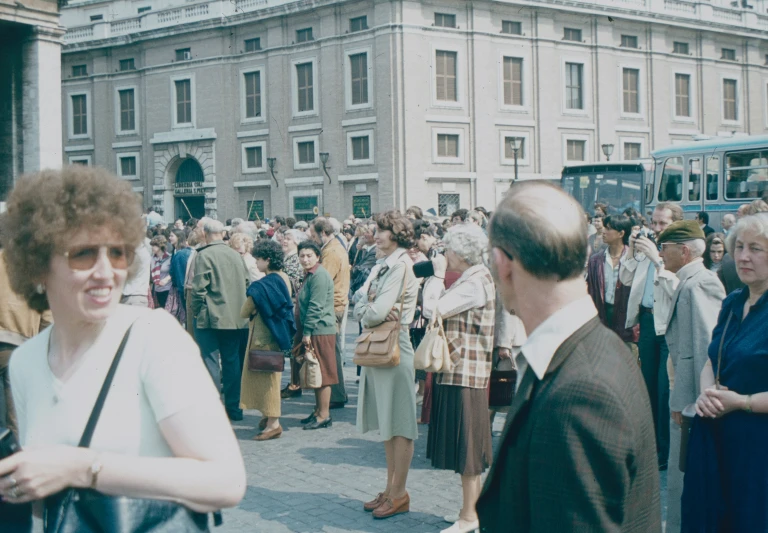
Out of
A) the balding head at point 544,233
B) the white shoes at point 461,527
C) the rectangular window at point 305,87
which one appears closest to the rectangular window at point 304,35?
the rectangular window at point 305,87

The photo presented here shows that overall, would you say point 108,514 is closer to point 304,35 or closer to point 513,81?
point 513,81

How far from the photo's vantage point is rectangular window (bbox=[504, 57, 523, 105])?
1415 inches

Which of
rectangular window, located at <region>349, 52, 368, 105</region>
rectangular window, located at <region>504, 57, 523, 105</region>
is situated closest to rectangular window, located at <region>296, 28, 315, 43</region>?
rectangular window, located at <region>349, 52, 368, 105</region>

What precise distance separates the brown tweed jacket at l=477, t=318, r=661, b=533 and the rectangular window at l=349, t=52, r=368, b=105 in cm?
3319

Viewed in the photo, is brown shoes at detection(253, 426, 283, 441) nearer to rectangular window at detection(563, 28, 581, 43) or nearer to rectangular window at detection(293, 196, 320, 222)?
rectangular window at detection(293, 196, 320, 222)

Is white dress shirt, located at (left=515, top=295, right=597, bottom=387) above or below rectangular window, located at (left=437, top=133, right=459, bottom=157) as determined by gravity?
below

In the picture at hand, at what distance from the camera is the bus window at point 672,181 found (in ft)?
73.7

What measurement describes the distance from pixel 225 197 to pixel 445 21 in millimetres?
12837

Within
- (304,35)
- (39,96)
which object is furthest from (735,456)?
(304,35)

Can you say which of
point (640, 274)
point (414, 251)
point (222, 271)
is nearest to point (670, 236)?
point (640, 274)

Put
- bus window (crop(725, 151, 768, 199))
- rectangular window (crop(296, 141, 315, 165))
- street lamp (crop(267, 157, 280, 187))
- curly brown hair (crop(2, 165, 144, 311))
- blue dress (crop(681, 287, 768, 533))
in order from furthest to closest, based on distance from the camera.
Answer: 1. street lamp (crop(267, 157, 280, 187))
2. rectangular window (crop(296, 141, 315, 165))
3. bus window (crop(725, 151, 768, 199))
4. blue dress (crop(681, 287, 768, 533))
5. curly brown hair (crop(2, 165, 144, 311))

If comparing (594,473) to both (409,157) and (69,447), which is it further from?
(409,157)

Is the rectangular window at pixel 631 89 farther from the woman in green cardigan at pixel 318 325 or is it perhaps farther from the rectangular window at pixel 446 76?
the woman in green cardigan at pixel 318 325

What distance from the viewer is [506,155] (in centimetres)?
3562
